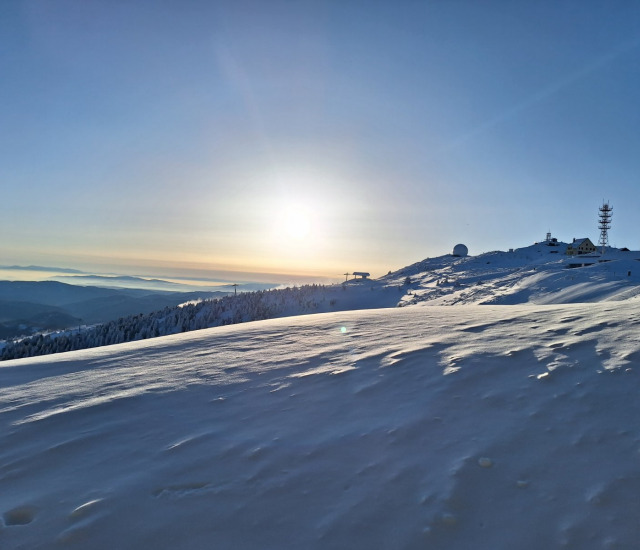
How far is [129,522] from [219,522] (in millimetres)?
653

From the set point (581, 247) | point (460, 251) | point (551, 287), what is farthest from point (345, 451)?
point (460, 251)

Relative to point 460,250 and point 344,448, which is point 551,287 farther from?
point 460,250

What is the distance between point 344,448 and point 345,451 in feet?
0.17

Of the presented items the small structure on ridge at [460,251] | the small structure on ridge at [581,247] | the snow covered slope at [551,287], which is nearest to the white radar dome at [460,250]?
the small structure on ridge at [460,251]

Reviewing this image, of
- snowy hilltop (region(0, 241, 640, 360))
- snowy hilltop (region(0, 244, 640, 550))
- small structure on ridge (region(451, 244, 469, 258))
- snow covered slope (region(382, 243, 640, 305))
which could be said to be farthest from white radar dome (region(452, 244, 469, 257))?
snowy hilltop (region(0, 244, 640, 550))

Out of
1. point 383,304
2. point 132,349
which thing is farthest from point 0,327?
point 132,349

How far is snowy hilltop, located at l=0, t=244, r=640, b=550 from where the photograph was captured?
239cm

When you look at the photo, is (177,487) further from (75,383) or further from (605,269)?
(605,269)

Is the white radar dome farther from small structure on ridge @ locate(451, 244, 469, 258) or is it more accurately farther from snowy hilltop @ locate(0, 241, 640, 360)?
snowy hilltop @ locate(0, 241, 640, 360)

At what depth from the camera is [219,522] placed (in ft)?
8.29

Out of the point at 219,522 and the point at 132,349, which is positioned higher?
the point at 132,349

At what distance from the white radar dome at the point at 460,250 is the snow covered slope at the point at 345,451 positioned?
7918 centimetres

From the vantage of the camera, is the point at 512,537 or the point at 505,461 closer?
the point at 512,537

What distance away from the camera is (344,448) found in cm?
333
